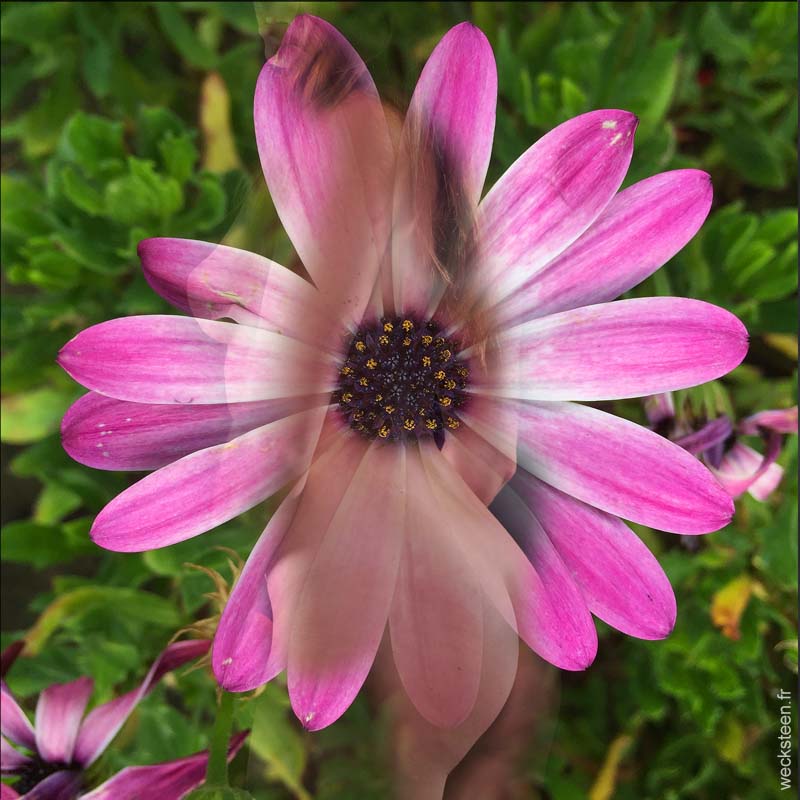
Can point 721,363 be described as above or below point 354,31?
below

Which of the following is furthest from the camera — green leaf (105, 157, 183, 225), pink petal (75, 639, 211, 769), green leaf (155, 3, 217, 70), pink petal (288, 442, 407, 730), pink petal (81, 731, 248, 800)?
green leaf (155, 3, 217, 70)

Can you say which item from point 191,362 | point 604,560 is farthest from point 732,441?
point 191,362

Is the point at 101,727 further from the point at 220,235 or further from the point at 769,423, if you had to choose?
the point at 769,423

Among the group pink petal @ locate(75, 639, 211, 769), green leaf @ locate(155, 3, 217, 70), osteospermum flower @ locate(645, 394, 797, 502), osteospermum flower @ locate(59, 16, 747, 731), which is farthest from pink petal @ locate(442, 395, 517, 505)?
green leaf @ locate(155, 3, 217, 70)

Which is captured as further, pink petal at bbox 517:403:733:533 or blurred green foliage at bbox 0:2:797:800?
blurred green foliage at bbox 0:2:797:800

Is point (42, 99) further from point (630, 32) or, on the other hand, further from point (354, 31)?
point (354, 31)

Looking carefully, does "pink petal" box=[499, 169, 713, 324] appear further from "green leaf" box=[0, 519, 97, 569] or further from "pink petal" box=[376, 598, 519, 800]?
"green leaf" box=[0, 519, 97, 569]

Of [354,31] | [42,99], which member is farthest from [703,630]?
[42,99]
